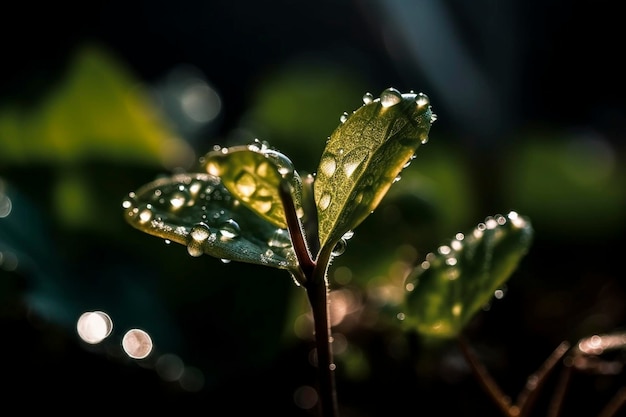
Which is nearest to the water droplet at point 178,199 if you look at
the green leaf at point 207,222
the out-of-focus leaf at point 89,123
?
the green leaf at point 207,222

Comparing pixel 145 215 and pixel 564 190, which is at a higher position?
pixel 145 215

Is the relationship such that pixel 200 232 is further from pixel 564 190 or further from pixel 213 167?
pixel 564 190

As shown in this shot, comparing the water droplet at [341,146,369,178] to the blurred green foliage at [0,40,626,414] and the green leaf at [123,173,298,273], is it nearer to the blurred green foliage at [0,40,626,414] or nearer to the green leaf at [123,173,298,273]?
the green leaf at [123,173,298,273]

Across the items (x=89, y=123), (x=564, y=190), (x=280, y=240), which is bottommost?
(x=564, y=190)

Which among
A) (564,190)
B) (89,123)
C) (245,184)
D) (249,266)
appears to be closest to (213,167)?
(245,184)

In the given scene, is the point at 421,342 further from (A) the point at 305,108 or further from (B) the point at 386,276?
(A) the point at 305,108

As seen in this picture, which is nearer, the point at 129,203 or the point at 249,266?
the point at 129,203
